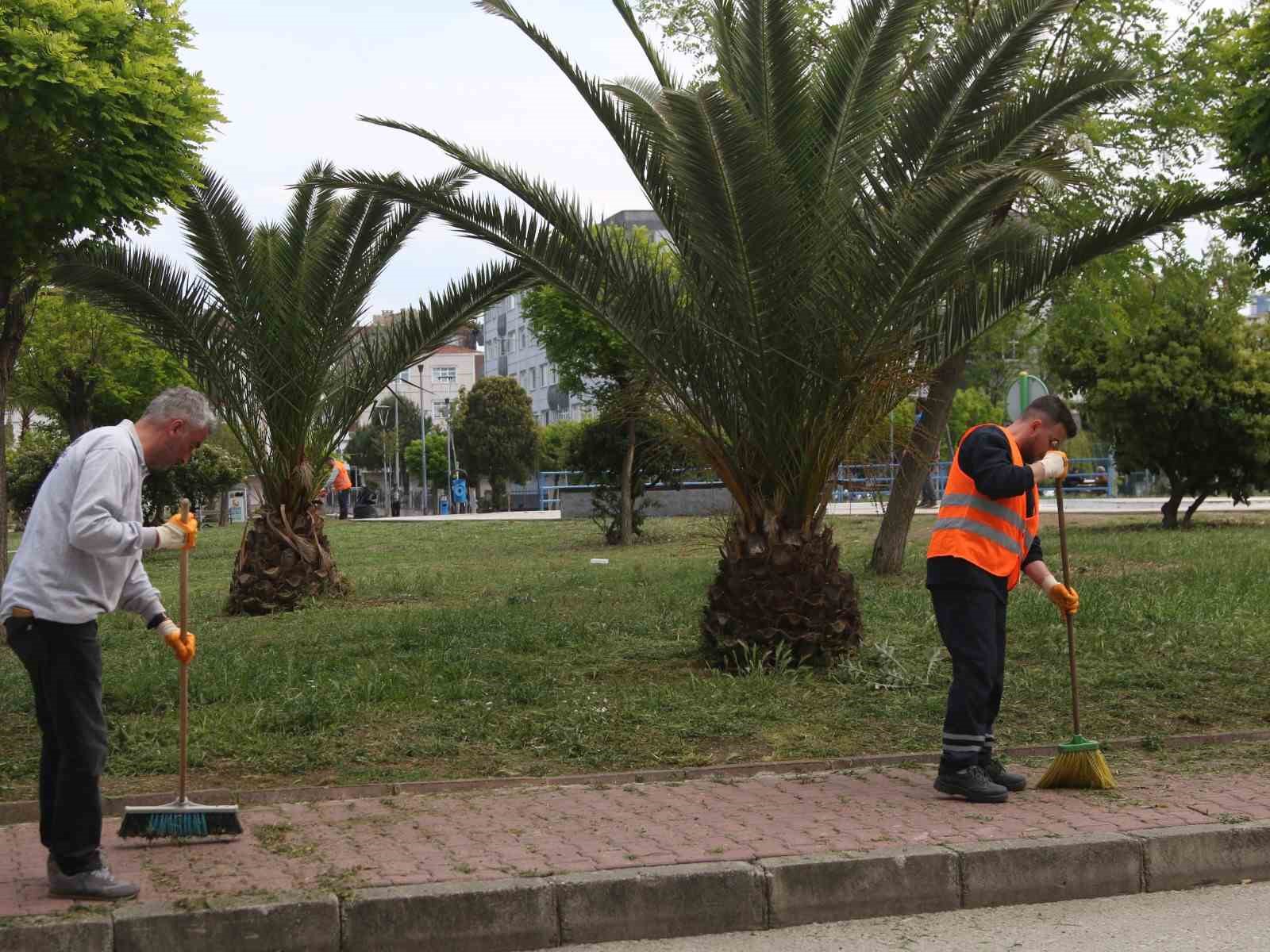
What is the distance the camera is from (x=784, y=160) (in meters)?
9.59

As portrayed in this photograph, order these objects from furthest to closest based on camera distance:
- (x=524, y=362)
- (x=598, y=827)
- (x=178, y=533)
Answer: (x=524, y=362) < (x=598, y=827) < (x=178, y=533)

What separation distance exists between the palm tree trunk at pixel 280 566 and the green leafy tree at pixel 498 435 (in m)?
54.4

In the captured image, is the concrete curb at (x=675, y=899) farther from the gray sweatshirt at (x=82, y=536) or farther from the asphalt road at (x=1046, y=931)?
the gray sweatshirt at (x=82, y=536)

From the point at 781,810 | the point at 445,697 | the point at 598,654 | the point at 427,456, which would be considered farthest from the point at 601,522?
the point at 427,456

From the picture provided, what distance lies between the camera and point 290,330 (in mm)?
14578

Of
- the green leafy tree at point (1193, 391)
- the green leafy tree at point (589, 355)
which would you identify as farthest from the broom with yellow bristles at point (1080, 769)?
the green leafy tree at point (1193, 391)

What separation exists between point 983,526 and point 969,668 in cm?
62

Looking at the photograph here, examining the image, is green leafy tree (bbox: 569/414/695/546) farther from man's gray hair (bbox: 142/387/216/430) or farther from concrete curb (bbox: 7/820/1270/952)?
man's gray hair (bbox: 142/387/216/430)

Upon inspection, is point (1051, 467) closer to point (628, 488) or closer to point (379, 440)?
point (628, 488)

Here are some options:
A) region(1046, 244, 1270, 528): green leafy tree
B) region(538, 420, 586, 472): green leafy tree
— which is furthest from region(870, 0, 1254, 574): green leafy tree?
region(538, 420, 586, 472): green leafy tree

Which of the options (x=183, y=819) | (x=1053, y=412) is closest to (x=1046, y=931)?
(x=1053, y=412)

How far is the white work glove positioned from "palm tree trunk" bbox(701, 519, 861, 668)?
11.2 feet

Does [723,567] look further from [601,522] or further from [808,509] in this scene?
[601,522]

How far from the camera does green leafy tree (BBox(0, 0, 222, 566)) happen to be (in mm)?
9883
